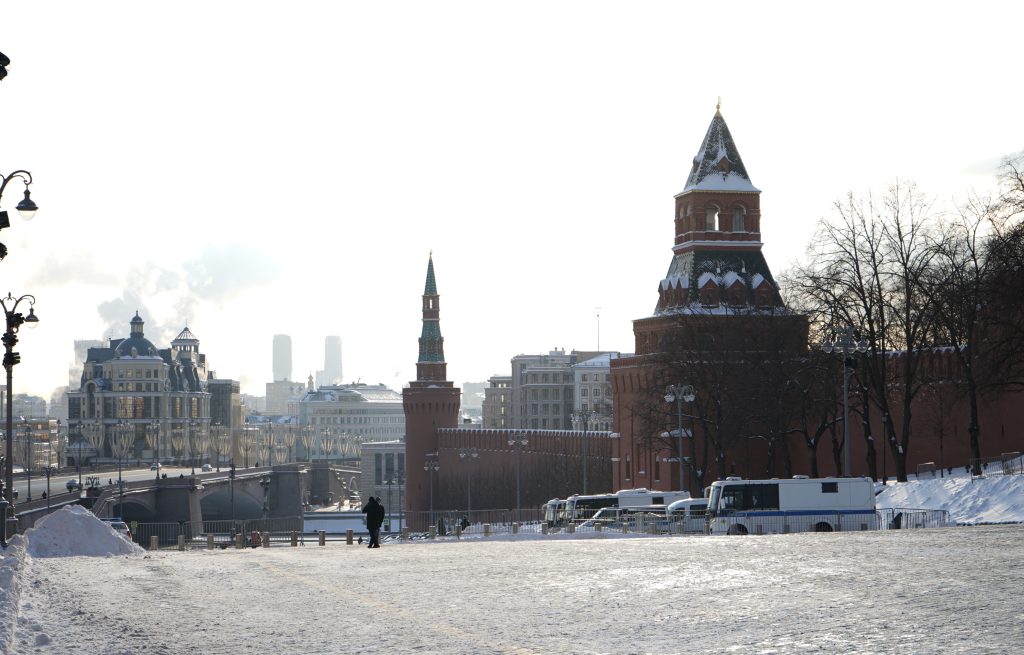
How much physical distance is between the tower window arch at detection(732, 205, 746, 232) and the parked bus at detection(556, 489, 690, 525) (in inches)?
725

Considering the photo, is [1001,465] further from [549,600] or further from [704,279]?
[549,600]

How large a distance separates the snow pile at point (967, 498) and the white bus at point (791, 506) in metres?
2.15

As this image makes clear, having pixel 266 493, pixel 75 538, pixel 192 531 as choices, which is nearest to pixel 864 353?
pixel 75 538

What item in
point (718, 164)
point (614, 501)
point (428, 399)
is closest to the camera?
point (614, 501)

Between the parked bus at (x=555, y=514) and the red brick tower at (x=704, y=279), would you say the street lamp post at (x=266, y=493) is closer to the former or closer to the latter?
the red brick tower at (x=704, y=279)

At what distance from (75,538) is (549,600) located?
17.9 meters

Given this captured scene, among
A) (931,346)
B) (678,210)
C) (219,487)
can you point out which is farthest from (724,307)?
(219,487)

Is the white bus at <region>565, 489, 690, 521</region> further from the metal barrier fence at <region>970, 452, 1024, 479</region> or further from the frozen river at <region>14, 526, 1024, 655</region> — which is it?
the frozen river at <region>14, 526, 1024, 655</region>

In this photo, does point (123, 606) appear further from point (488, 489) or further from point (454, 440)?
point (454, 440)

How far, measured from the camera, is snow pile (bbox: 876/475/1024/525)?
45.6 metres

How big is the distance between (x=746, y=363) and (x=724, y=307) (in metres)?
7.68

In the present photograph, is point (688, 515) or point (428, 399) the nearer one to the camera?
point (688, 515)

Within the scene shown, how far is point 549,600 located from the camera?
20.7 meters

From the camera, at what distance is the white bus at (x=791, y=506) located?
5016 cm
